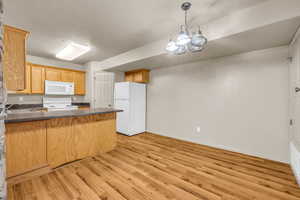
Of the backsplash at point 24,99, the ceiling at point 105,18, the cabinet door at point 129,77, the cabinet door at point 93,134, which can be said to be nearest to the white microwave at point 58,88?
the backsplash at point 24,99

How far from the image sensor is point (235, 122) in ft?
9.32

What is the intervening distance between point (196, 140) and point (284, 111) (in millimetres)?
1811

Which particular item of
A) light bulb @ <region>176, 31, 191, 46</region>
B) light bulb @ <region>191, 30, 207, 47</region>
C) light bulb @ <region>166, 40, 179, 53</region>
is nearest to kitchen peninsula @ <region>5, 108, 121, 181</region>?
light bulb @ <region>166, 40, 179, 53</region>

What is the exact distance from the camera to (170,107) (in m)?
3.93

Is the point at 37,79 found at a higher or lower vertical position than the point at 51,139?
→ higher

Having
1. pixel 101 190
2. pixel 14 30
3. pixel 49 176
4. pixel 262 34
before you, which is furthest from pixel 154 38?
pixel 49 176

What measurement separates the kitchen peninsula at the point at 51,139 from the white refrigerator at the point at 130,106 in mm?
1175

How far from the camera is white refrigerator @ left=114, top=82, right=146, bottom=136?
3992 mm

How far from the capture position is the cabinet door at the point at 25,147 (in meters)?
1.74

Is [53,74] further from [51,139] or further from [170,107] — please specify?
[170,107]

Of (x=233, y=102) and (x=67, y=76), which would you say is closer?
(x=233, y=102)

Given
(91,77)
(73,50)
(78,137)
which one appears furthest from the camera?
(91,77)

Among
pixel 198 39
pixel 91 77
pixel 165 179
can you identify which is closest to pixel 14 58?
pixel 198 39

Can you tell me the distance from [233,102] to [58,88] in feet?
15.9
